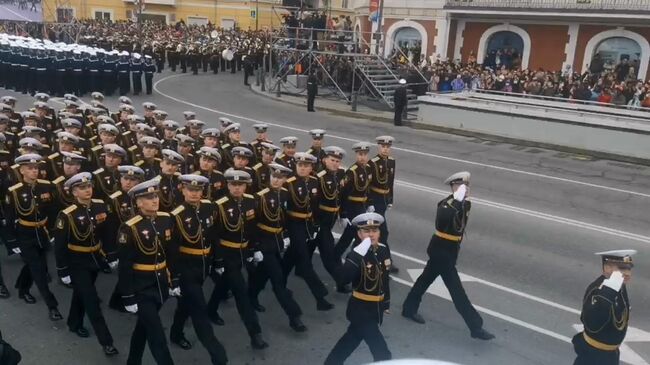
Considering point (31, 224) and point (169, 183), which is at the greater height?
point (169, 183)

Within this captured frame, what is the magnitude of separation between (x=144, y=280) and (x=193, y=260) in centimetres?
64

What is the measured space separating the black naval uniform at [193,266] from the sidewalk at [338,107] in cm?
1673

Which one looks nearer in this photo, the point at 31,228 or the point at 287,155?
the point at 31,228

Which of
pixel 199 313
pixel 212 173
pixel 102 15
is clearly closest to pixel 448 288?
pixel 199 313

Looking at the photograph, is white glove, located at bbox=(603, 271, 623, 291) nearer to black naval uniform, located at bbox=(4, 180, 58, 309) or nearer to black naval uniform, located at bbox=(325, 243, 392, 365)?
black naval uniform, located at bbox=(325, 243, 392, 365)

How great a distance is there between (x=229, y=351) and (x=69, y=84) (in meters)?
18.8

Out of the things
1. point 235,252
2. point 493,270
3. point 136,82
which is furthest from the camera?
point 136,82

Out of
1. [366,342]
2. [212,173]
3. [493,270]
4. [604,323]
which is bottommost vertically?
[493,270]

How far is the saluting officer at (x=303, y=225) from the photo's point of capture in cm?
725

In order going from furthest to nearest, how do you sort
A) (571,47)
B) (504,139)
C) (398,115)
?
(571,47), (398,115), (504,139)

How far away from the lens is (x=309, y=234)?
771 cm

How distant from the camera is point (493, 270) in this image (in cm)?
883

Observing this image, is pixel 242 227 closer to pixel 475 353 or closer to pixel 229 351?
pixel 229 351

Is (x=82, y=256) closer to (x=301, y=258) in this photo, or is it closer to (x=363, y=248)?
(x=301, y=258)
